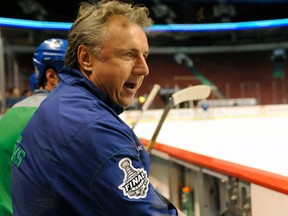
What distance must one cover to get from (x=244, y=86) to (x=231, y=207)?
30.4 feet

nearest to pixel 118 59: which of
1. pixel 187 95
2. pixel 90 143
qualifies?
pixel 90 143

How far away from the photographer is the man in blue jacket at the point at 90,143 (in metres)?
0.51

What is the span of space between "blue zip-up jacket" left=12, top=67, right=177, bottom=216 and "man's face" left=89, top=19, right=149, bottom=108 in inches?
3.5

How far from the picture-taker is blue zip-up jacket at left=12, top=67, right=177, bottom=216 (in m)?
0.51

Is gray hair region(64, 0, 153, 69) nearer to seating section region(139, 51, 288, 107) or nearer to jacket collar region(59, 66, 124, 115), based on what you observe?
jacket collar region(59, 66, 124, 115)

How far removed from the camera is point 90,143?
51 centimetres

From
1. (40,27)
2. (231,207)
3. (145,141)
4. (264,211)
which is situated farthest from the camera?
(40,27)

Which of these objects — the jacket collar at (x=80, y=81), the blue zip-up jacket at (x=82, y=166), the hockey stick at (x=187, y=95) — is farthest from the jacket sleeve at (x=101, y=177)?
the hockey stick at (x=187, y=95)

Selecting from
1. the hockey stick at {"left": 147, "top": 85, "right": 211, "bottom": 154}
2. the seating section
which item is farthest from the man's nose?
the seating section

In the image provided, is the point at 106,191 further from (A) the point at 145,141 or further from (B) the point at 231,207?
(A) the point at 145,141

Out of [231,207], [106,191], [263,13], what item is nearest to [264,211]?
[231,207]

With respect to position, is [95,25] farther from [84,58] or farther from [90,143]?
[90,143]

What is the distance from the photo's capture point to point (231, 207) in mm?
1013

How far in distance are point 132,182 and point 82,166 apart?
8 centimetres
